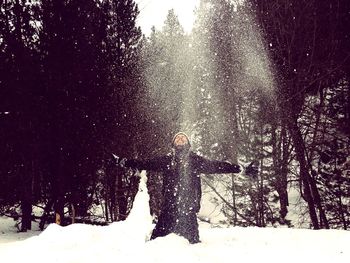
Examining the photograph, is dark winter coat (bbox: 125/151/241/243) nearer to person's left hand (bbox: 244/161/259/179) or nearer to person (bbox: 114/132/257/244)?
person (bbox: 114/132/257/244)

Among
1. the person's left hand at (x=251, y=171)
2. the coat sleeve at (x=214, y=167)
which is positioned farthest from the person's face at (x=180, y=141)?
the person's left hand at (x=251, y=171)

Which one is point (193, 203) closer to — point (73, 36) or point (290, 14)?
point (290, 14)

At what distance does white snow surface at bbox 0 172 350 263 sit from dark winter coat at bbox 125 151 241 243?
385 millimetres

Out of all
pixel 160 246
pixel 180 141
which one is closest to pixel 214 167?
pixel 180 141

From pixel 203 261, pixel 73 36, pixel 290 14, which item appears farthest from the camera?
pixel 73 36

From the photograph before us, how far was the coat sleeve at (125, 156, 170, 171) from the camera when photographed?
670 centimetres

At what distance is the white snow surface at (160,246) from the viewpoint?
4664 millimetres

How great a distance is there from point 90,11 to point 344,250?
1149 cm

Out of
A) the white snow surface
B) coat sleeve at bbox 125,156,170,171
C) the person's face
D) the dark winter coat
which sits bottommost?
the white snow surface

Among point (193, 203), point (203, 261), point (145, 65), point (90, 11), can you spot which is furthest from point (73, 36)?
point (203, 261)

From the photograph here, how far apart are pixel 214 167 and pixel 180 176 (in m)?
0.66

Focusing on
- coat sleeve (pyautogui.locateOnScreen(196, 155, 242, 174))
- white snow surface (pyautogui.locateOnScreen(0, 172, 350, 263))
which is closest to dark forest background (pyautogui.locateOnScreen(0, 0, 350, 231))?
coat sleeve (pyautogui.locateOnScreen(196, 155, 242, 174))

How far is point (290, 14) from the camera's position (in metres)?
9.98

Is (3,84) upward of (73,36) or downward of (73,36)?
downward
